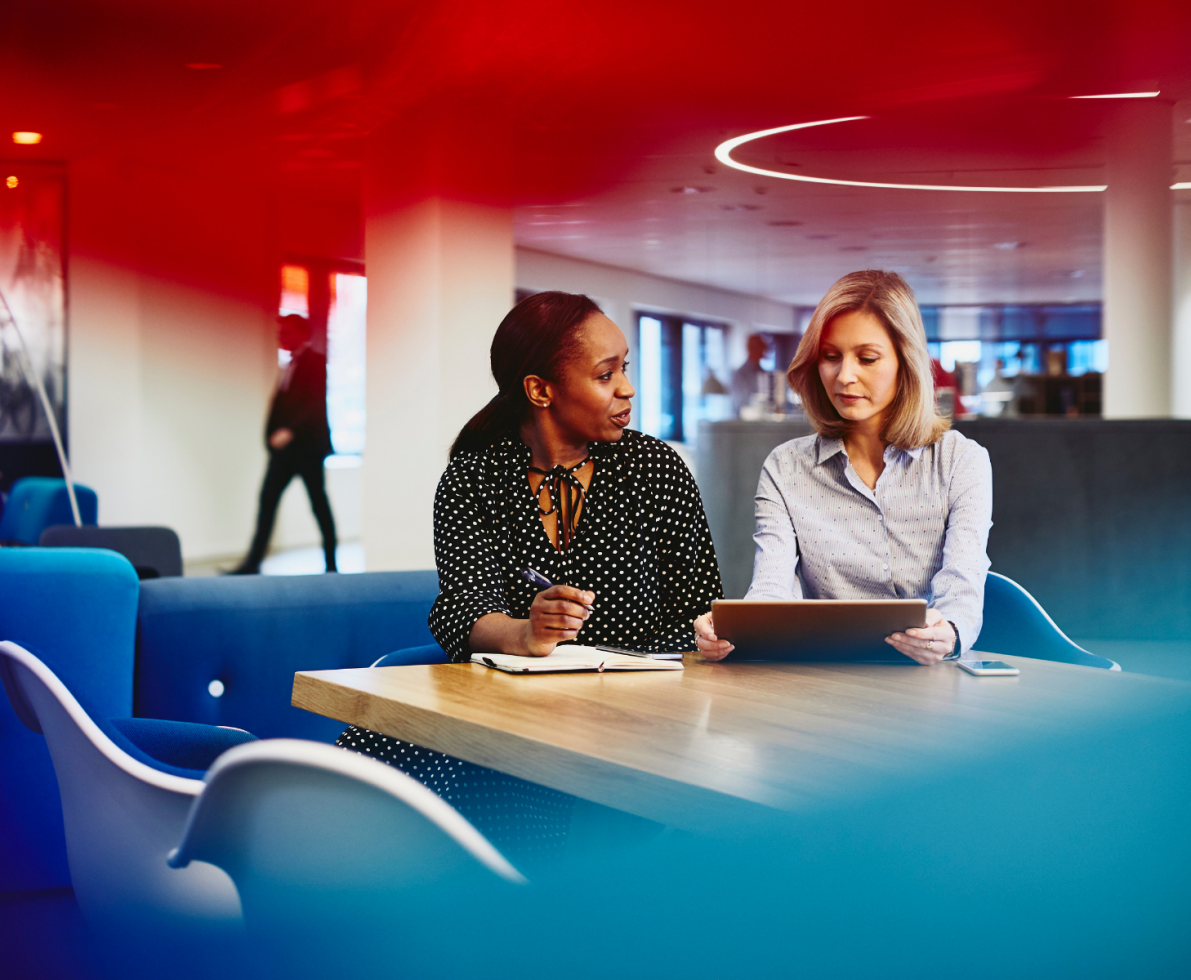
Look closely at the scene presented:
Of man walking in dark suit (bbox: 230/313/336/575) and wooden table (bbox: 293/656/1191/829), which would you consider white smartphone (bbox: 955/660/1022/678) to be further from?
man walking in dark suit (bbox: 230/313/336/575)

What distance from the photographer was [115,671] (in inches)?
84.4

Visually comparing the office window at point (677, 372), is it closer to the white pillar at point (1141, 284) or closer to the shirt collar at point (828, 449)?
the white pillar at point (1141, 284)

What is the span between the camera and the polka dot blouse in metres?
1.78

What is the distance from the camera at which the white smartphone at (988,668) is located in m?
1.44

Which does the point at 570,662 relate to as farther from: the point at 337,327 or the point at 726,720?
the point at 337,327

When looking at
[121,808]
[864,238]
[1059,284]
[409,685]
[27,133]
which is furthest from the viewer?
[1059,284]

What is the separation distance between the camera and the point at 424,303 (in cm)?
633

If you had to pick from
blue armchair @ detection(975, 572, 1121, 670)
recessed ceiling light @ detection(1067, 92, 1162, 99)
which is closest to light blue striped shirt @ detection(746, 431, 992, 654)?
blue armchair @ detection(975, 572, 1121, 670)

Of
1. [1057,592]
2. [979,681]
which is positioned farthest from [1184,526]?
[979,681]

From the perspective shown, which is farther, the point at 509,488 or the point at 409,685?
the point at 509,488

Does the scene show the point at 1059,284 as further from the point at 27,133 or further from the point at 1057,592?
the point at 27,133

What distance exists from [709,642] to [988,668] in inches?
14.4

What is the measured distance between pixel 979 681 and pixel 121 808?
Result: 3.25ft

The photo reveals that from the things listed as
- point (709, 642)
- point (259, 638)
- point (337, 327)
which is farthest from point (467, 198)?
point (709, 642)
